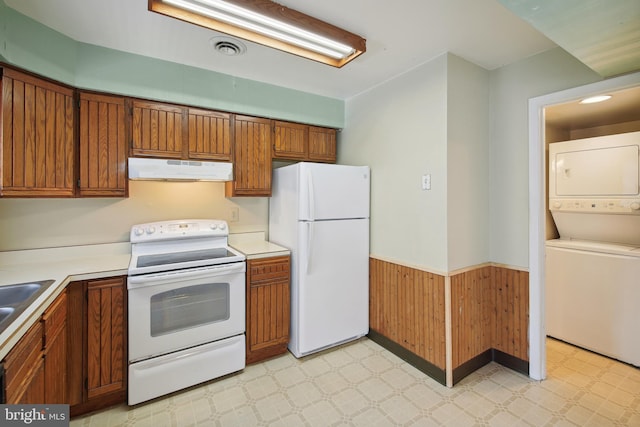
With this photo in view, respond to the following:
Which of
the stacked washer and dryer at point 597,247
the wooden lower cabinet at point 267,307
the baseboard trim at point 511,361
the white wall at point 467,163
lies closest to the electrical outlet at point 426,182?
the white wall at point 467,163

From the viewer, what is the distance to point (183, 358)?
207cm

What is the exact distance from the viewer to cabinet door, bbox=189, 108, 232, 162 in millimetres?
2414

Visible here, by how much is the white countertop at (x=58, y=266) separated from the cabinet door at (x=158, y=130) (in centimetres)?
83

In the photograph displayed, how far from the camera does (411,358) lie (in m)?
2.44

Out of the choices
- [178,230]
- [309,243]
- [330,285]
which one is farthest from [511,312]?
[178,230]

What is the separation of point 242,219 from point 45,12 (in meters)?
1.95

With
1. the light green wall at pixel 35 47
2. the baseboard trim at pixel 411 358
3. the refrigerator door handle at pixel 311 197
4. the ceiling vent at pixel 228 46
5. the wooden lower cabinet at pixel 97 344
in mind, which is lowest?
the baseboard trim at pixel 411 358

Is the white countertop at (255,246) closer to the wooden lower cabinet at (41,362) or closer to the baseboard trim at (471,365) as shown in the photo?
the wooden lower cabinet at (41,362)

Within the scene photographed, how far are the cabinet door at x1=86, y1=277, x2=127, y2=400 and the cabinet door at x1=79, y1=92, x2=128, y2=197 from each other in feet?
2.37

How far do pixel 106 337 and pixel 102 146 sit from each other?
1.33m

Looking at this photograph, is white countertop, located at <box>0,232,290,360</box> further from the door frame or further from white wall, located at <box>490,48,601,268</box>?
the door frame

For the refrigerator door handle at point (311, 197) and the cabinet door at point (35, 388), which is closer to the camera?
the cabinet door at point (35, 388)

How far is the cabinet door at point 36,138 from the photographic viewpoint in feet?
5.53

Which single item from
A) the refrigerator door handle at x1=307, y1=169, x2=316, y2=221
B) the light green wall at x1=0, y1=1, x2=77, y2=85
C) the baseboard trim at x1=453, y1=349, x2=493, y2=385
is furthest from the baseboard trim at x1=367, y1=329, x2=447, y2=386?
the light green wall at x1=0, y1=1, x2=77, y2=85
